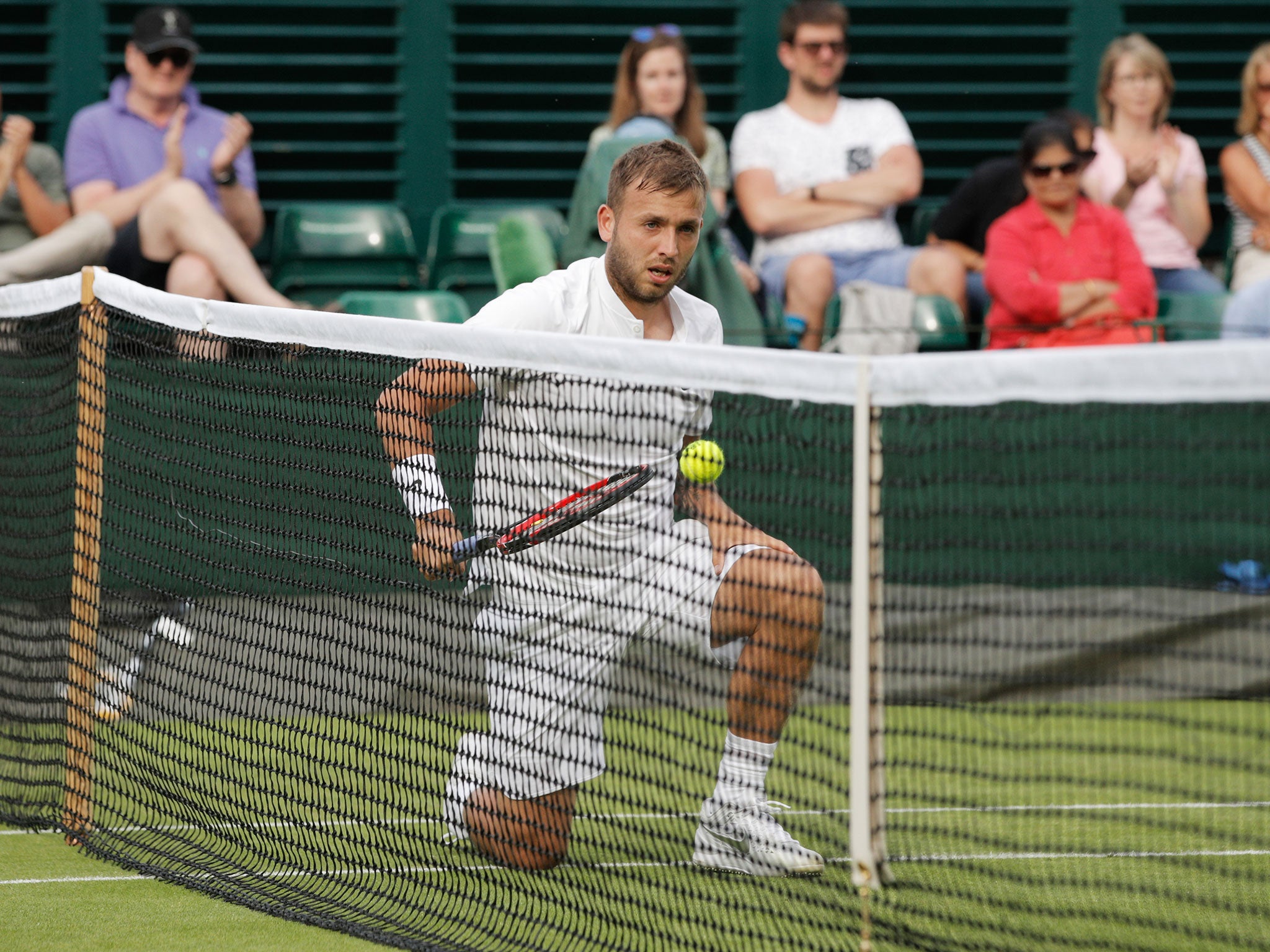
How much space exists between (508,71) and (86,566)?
5.06 m

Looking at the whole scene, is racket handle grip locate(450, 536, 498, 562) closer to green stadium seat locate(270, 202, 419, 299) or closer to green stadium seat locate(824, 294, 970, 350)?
green stadium seat locate(824, 294, 970, 350)

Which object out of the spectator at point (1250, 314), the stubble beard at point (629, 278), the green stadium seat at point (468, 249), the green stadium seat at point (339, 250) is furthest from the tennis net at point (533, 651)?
the green stadium seat at point (468, 249)

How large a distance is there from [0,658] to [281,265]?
294 centimetres

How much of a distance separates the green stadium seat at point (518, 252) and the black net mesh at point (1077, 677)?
1.64 meters

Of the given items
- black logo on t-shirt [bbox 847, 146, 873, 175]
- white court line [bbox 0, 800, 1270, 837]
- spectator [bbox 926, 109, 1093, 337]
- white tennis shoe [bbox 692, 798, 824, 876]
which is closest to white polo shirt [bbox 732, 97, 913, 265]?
black logo on t-shirt [bbox 847, 146, 873, 175]

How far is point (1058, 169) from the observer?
728cm

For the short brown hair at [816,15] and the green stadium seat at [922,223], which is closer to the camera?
the short brown hair at [816,15]

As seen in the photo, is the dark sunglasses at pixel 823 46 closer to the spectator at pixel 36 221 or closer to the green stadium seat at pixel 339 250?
the green stadium seat at pixel 339 250

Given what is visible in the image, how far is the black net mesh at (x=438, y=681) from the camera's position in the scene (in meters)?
3.81

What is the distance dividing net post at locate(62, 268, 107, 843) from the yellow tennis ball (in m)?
1.56

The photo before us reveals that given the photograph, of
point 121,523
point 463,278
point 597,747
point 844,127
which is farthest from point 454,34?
point 597,747

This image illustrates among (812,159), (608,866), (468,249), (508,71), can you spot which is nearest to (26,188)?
(468,249)

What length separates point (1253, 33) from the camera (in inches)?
373

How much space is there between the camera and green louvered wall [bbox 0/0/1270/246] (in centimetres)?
857
